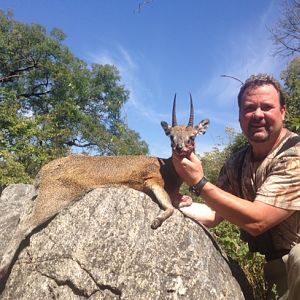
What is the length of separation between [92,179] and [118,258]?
1.49m

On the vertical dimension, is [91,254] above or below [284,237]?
above

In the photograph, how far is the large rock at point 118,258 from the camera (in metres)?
4.36

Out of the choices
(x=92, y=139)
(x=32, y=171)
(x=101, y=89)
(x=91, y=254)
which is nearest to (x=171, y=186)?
(x=91, y=254)

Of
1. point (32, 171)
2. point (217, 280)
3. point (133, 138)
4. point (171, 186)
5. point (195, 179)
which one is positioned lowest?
point (217, 280)

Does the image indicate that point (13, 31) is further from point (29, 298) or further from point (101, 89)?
point (29, 298)

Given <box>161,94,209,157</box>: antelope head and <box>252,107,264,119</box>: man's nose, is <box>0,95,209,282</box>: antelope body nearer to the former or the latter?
<box>161,94,209,157</box>: antelope head

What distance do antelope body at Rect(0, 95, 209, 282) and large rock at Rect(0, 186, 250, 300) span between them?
390 millimetres

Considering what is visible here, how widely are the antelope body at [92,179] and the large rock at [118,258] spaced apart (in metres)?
0.39

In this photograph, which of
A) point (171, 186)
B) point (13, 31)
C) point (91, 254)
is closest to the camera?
point (91, 254)

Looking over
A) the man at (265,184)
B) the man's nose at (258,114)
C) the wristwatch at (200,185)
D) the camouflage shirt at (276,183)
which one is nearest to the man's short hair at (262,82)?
the man at (265,184)

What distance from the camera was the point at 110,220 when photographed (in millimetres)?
4941

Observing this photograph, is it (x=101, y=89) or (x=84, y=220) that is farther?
(x=101, y=89)

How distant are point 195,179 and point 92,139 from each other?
19.4 meters

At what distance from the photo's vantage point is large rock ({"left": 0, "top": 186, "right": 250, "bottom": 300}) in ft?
14.3
